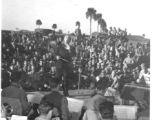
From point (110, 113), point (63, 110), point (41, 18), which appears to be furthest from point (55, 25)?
point (110, 113)

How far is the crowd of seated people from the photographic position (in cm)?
443

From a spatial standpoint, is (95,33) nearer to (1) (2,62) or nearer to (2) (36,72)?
(2) (36,72)

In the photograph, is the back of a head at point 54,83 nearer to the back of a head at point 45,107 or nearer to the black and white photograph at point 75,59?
the black and white photograph at point 75,59

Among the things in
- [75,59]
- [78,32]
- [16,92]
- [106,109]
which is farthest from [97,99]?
[16,92]

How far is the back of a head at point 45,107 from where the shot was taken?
14.7 feet

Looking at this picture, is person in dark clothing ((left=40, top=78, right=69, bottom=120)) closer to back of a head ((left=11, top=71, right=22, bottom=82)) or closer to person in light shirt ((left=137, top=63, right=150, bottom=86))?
back of a head ((left=11, top=71, right=22, bottom=82))

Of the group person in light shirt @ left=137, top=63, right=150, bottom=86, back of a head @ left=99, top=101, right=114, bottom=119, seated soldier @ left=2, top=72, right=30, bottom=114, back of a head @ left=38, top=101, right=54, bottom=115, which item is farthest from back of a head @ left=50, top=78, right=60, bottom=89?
person in light shirt @ left=137, top=63, right=150, bottom=86

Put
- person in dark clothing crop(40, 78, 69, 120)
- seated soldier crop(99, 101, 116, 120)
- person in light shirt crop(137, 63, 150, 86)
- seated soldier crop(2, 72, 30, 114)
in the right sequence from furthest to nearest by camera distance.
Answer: seated soldier crop(2, 72, 30, 114) < person in dark clothing crop(40, 78, 69, 120) < person in light shirt crop(137, 63, 150, 86) < seated soldier crop(99, 101, 116, 120)

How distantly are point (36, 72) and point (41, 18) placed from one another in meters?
0.96

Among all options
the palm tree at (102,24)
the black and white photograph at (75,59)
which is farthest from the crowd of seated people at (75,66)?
the palm tree at (102,24)

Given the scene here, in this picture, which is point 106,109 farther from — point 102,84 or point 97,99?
point 102,84

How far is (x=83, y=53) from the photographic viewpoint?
15.1 ft

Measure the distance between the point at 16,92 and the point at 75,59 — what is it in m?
1.24

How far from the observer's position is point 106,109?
435 cm
